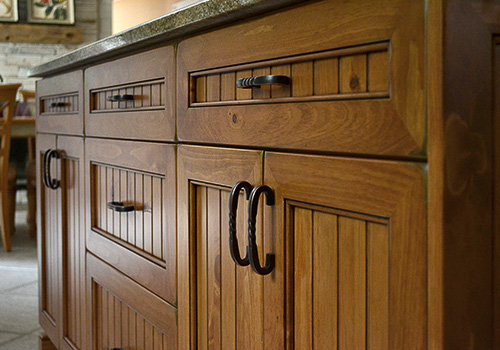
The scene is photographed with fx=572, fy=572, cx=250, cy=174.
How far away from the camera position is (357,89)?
24.6 inches

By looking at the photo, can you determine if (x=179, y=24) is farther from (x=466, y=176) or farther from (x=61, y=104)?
(x=61, y=104)

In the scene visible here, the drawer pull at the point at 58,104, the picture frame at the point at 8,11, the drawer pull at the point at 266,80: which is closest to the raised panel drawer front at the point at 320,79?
the drawer pull at the point at 266,80

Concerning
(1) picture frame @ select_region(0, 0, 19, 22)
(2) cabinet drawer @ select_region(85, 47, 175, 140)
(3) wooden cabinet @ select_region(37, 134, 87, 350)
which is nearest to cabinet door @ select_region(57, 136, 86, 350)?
(3) wooden cabinet @ select_region(37, 134, 87, 350)

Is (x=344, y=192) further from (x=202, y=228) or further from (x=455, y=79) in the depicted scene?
(x=202, y=228)

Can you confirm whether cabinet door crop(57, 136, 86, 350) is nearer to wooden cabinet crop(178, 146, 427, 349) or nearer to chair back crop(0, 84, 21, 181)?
wooden cabinet crop(178, 146, 427, 349)

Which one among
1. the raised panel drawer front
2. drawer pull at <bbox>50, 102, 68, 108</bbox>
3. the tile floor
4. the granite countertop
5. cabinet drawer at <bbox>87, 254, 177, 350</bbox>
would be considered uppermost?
the granite countertop

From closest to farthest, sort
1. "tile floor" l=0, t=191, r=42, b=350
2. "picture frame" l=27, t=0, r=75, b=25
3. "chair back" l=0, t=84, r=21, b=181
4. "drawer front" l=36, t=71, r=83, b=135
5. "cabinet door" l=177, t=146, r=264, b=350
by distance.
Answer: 1. "cabinet door" l=177, t=146, r=264, b=350
2. "drawer front" l=36, t=71, r=83, b=135
3. "tile floor" l=0, t=191, r=42, b=350
4. "chair back" l=0, t=84, r=21, b=181
5. "picture frame" l=27, t=0, r=75, b=25

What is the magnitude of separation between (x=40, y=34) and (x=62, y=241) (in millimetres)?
4664

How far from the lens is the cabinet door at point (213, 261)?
0.83m

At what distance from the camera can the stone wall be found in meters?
5.77

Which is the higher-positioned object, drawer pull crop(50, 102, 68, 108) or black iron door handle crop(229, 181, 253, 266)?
drawer pull crop(50, 102, 68, 108)

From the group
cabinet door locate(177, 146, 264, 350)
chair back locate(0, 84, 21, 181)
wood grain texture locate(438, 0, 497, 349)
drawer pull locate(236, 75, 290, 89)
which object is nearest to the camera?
wood grain texture locate(438, 0, 497, 349)

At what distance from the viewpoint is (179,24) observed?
3.05ft

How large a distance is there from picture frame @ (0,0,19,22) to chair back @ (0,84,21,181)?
2501 mm
